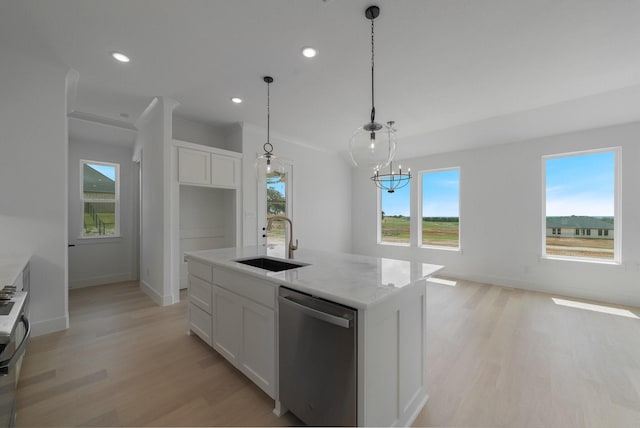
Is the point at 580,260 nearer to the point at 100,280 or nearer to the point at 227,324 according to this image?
the point at 227,324

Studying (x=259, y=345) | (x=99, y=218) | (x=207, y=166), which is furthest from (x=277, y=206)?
(x=259, y=345)

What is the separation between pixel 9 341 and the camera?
955 mm

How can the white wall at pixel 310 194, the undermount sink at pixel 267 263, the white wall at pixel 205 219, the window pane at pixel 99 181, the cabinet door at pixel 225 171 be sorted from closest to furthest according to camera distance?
the undermount sink at pixel 267 263 < the cabinet door at pixel 225 171 < the white wall at pixel 205 219 < the white wall at pixel 310 194 < the window pane at pixel 99 181

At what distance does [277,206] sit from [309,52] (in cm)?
303

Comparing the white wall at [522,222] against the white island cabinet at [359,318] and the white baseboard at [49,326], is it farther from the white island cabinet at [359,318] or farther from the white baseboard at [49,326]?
the white baseboard at [49,326]

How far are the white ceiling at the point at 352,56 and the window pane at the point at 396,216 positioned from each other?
90.4 inches

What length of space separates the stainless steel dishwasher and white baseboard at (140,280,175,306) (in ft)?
8.88

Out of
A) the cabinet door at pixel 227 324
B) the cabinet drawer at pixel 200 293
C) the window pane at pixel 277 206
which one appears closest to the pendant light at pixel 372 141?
the cabinet door at pixel 227 324

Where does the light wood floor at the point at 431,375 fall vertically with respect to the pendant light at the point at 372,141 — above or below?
below

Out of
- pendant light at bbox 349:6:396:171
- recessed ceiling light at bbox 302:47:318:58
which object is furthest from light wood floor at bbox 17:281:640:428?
recessed ceiling light at bbox 302:47:318:58

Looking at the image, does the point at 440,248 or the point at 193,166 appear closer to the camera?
the point at 193,166

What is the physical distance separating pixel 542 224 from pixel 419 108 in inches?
117

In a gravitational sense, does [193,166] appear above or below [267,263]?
above

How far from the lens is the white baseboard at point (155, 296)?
3459 mm
